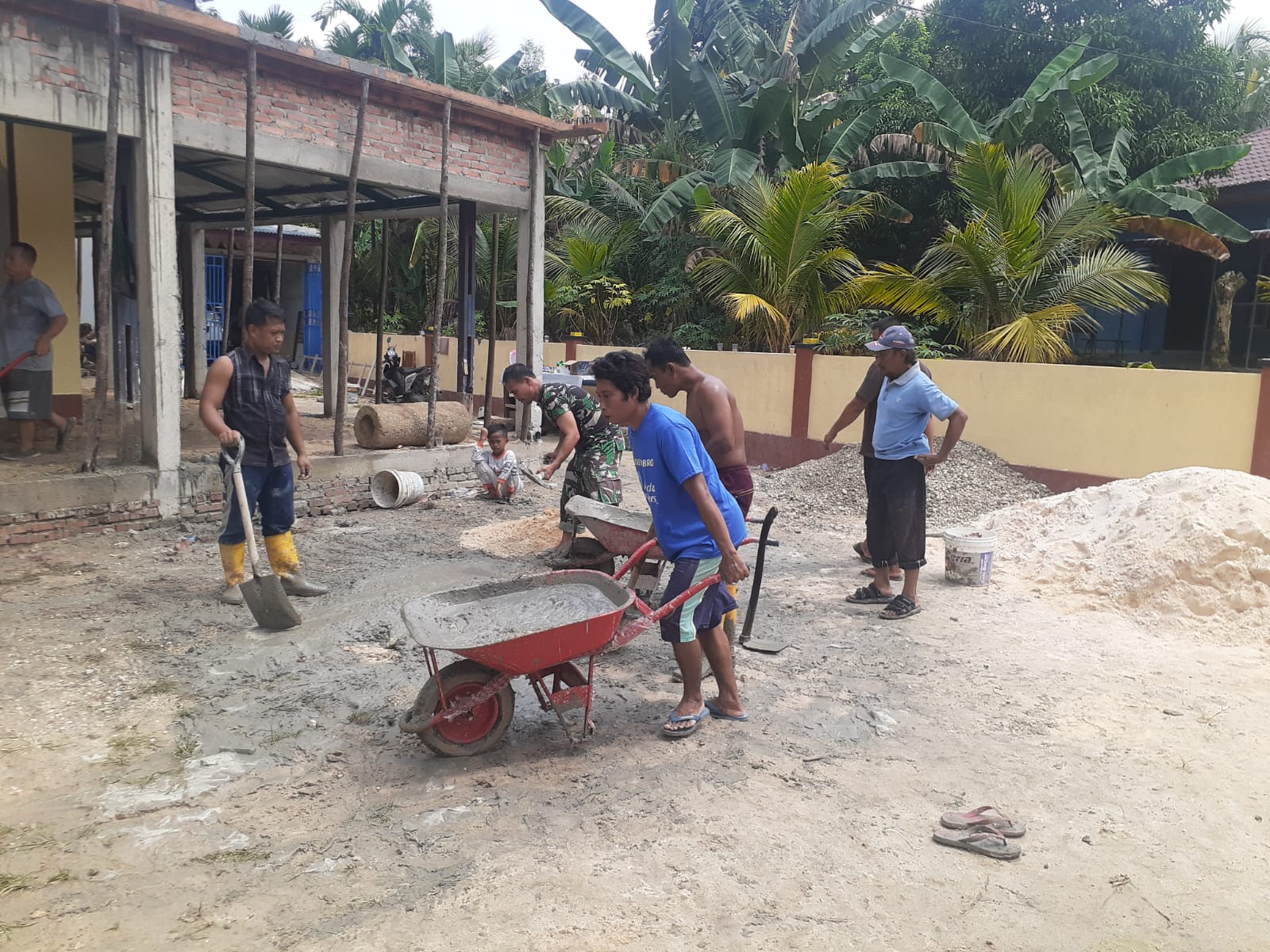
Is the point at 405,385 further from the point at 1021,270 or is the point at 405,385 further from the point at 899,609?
the point at 899,609

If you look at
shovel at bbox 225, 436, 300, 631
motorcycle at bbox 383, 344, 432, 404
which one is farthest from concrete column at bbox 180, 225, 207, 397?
shovel at bbox 225, 436, 300, 631

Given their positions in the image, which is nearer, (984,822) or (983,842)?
(983,842)

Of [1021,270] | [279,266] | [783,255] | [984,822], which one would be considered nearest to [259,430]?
[984,822]

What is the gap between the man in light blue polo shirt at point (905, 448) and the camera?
5777mm

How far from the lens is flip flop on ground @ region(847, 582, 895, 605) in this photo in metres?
6.19

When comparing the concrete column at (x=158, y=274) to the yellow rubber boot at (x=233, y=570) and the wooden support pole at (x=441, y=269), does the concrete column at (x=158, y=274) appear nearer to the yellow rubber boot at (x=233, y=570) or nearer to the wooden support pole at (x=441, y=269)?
the yellow rubber boot at (x=233, y=570)

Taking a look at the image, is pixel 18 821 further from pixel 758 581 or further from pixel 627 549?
pixel 758 581

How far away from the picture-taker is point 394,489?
28.6 feet

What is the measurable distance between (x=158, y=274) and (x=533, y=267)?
13.7 ft

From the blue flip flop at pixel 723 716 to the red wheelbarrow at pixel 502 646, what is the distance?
0.62 meters

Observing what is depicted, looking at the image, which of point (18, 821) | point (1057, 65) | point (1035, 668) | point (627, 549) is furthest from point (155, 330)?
point (1057, 65)

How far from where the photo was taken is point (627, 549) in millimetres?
5180

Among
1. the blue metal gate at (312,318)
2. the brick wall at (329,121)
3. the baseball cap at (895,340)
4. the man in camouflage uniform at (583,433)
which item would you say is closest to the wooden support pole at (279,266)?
the blue metal gate at (312,318)

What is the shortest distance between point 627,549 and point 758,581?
768 mm
